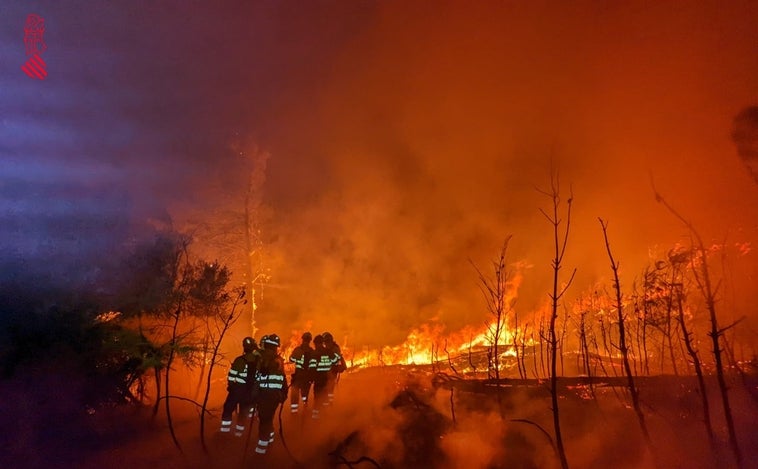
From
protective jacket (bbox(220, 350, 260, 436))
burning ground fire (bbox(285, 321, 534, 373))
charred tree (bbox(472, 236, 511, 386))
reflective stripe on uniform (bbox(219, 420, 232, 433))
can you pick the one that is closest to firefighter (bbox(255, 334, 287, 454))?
protective jacket (bbox(220, 350, 260, 436))

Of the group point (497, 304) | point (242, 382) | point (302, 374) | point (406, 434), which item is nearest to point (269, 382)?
point (242, 382)

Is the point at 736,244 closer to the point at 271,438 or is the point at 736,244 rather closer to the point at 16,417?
the point at 271,438

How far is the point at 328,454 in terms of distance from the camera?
8.81m

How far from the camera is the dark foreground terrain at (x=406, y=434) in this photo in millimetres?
8797

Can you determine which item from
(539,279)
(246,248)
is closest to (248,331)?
(246,248)

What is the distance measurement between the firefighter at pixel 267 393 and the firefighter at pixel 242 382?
0.34 m

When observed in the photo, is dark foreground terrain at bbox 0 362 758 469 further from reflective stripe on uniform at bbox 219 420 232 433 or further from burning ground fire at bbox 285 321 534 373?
burning ground fire at bbox 285 321 534 373

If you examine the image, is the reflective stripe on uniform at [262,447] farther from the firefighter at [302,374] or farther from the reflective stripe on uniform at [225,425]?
the firefighter at [302,374]

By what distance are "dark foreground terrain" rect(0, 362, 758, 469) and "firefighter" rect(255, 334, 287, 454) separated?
1.46 ft

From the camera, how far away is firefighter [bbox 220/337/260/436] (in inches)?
369

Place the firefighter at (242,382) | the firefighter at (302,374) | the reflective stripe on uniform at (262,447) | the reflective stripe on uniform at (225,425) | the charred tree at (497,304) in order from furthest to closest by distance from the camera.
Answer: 1. the firefighter at (302,374)
2. the charred tree at (497,304)
3. the reflective stripe on uniform at (225,425)
4. the firefighter at (242,382)
5. the reflective stripe on uniform at (262,447)

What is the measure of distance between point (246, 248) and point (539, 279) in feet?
56.7

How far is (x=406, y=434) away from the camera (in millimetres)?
9594

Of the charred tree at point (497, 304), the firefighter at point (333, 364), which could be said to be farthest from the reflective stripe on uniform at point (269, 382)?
the charred tree at point (497, 304)
